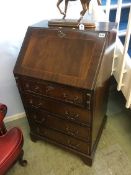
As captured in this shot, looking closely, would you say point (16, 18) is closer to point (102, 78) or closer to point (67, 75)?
point (67, 75)

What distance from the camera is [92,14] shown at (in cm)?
147

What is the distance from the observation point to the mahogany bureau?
1070mm

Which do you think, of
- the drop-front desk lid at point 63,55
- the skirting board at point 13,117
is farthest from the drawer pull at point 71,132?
the skirting board at point 13,117

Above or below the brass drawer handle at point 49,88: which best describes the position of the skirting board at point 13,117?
below

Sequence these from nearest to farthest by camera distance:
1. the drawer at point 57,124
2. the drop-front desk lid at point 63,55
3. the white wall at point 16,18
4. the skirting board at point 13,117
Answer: the drop-front desk lid at point 63,55, the drawer at point 57,124, the white wall at point 16,18, the skirting board at point 13,117

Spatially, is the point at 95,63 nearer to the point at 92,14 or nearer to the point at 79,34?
the point at 79,34

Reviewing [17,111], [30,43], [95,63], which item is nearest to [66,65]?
[95,63]

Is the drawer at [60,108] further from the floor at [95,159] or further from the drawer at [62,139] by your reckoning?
the floor at [95,159]

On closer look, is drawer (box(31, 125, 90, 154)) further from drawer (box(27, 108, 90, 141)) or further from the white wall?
the white wall

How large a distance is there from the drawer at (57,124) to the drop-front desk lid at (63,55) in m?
0.34

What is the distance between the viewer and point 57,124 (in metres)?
1.39

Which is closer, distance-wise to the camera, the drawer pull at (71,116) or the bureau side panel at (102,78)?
the bureau side panel at (102,78)

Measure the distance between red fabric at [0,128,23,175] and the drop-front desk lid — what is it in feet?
1.31

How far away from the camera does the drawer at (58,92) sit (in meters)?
1.09
